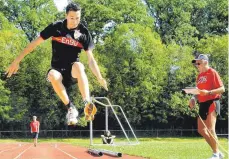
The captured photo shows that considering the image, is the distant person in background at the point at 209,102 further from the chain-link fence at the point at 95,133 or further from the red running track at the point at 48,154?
the chain-link fence at the point at 95,133

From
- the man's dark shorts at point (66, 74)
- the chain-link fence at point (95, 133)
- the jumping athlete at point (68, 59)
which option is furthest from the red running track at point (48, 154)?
the chain-link fence at point (95, 133)

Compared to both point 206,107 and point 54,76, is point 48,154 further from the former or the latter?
point 54,76

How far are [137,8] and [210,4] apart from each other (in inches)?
524

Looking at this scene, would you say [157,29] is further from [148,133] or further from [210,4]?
[148,133]

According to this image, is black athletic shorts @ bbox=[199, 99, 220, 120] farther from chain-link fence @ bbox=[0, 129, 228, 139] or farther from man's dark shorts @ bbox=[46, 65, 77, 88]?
chain-link fence @ bbox=[0, 129, 228, 139]

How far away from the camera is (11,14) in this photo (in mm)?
55531

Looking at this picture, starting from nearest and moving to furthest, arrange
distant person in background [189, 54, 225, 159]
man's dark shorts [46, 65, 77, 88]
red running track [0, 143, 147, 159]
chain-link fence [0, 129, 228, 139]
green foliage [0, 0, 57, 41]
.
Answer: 1. man's dark shorts [46, 65, 77, 88]
2. distant person in background [189, 54, 225, 159]
3. red running track [0, 143, 147, 159]
4. chain-link fence [0, 129, 228, 139]
5. green foliage [0, 0, 57, 41]

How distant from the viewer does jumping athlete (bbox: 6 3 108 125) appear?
8195 mm

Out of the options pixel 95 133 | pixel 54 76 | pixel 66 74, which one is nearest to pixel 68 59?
pixel 66 74

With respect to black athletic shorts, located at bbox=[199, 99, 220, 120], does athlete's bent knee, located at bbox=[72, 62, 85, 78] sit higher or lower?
higher

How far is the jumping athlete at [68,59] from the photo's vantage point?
8.20 m

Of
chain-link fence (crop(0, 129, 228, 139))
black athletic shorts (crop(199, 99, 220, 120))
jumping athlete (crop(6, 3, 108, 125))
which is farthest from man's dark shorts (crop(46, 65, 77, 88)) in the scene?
chain-link fence (crop(0, 129, 228, 139))

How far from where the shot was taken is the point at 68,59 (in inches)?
330

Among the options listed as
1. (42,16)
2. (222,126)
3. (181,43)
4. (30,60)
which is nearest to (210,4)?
(181,43)
